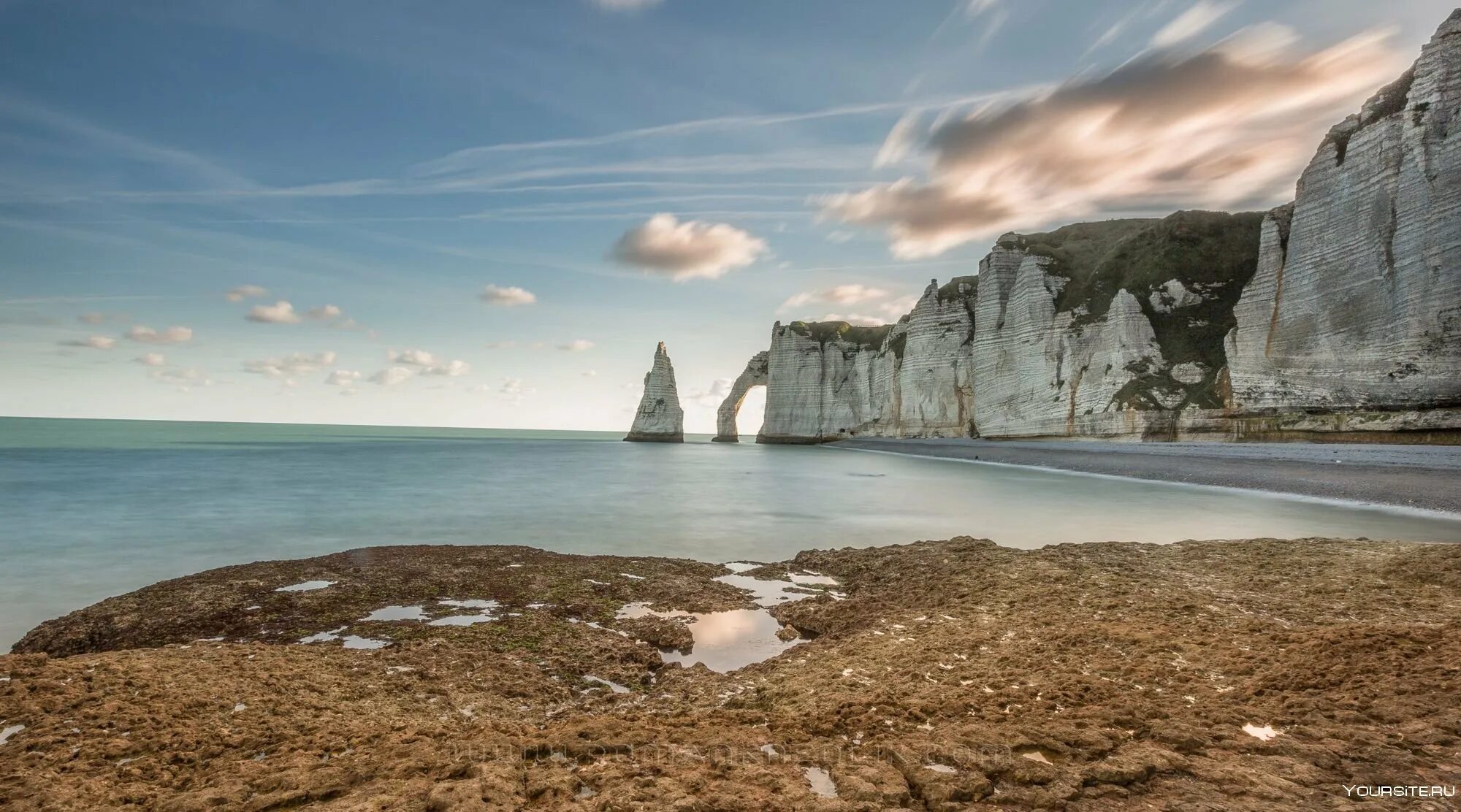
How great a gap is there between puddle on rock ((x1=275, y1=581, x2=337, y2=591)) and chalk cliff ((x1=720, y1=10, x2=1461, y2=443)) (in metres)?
27.1

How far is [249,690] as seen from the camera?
11.5 feet

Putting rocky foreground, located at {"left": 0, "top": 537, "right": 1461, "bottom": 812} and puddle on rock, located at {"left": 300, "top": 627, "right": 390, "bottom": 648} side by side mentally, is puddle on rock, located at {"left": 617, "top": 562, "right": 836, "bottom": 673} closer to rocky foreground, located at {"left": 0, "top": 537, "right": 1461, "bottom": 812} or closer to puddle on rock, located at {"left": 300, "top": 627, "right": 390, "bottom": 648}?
rocky foreground, located at {"left": 0, "top": 537, "right": 1461, "bottom": 812}

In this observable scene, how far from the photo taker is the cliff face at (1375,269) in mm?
17766

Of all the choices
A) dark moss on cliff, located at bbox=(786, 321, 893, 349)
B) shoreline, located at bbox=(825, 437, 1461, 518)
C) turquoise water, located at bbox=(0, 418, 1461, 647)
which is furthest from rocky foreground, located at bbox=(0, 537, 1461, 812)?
dark moss on cliff, located at bbox=(786, 321, 893, 349)

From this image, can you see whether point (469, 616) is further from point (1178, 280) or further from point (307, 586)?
point (1178, 280)

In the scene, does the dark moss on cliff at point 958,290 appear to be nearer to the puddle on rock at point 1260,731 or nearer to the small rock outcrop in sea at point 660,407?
the small rock outcrop in sea at point 660,407

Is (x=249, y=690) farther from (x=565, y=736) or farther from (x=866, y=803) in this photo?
(x=866, y=803)

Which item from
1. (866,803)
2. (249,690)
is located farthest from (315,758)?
(866,803)

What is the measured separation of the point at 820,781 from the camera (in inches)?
94.0

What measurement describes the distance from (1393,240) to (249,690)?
29.6 meters

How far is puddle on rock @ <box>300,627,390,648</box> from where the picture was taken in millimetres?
4838

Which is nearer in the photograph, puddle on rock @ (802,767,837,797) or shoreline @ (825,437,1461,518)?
puddle on rock @ (802,767,837,797)

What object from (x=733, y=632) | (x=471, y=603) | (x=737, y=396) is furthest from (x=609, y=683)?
(x=737, y=396)

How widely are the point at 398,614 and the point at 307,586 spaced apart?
1905 mm
